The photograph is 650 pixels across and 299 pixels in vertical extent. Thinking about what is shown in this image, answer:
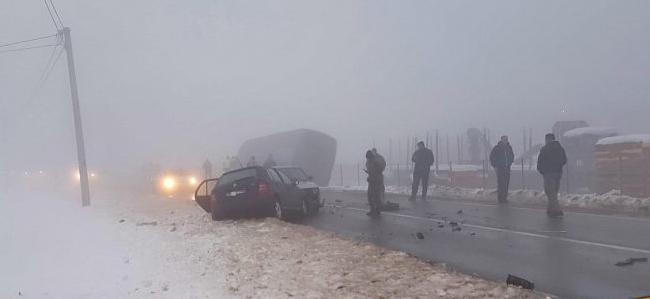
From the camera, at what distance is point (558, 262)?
280 inches

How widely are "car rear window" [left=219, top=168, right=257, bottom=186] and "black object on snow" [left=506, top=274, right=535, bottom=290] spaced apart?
8.25 meters

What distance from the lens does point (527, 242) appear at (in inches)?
344

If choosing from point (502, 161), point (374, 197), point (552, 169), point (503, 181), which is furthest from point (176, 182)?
point (552, 169)

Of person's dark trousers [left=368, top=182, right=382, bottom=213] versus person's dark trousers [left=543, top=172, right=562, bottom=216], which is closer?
person's dark trousers [left=543, top=172, right=562, bottom=216]

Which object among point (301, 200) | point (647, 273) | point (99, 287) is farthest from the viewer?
point (301, 200)

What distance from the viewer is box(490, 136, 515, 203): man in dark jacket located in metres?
16.2

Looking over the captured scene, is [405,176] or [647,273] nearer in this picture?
[647,273]

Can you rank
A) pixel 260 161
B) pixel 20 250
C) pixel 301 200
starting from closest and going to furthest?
pixel 20 250 → pixel 301 200 → pixel 260 161

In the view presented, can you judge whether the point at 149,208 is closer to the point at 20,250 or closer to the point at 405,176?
the point at 20,250

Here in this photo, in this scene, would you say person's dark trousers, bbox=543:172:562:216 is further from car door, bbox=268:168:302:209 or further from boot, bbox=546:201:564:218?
car door, bbox=268:168:302:209

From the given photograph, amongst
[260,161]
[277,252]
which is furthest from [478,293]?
[260,161]

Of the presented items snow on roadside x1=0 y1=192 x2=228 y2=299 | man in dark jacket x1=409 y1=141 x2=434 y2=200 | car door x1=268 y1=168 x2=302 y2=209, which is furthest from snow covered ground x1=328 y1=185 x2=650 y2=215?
snow on roadside x1=0 y1=192 x2=228 y2=299

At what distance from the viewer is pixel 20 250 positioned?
10789mm

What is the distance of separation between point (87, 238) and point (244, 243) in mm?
4203
